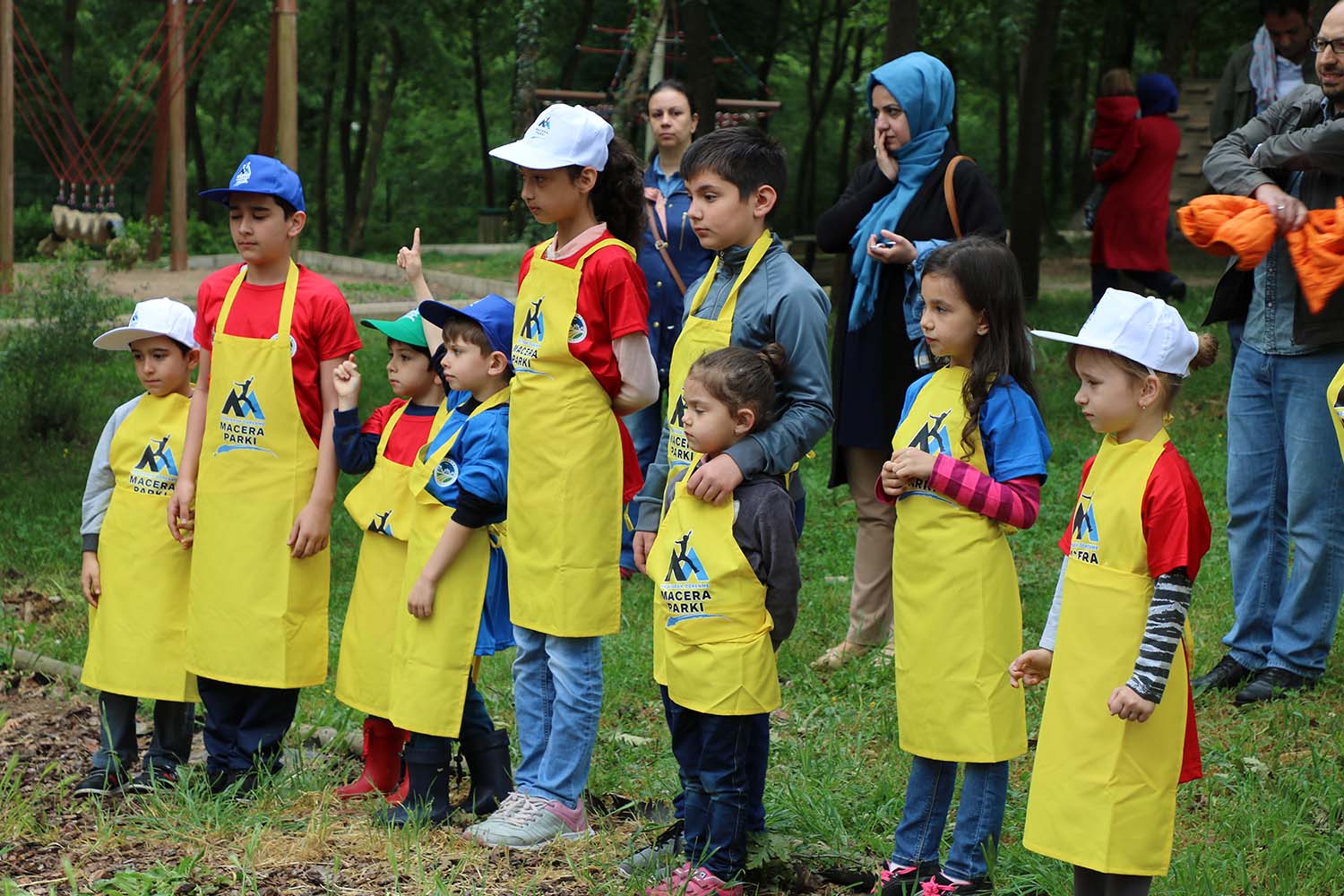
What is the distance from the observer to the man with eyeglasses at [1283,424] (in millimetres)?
4809

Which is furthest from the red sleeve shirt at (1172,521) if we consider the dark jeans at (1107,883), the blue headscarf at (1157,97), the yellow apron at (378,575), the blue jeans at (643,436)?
the blue headscarf at (1157,97)

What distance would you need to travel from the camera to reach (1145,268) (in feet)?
35.0

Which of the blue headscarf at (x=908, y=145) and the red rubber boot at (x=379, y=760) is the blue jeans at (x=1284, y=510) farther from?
the red rubber boot at (x=379, y=760)

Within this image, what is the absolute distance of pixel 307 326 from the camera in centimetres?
452

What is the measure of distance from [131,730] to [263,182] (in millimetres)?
1853

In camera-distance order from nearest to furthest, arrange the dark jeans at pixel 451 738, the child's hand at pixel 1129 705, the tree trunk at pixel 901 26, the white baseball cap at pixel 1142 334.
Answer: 1. the child's hand at pixel 1129 705
2. the white baseball cap at pixel 1142 334
3. the dark jeans at pixel 451 738
4. the tree trunk at pixel 901 26

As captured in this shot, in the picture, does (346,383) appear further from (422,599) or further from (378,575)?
(422,599)

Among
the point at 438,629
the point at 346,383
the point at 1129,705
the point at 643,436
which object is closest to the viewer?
the point at 1129,705

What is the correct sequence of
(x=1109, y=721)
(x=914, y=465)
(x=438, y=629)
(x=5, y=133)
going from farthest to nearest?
(x=5, y=133) → (x=438, y=629) → (x=914, y=465) → (x=1109, y=721)

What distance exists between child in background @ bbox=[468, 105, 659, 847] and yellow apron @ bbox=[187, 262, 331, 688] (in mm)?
803

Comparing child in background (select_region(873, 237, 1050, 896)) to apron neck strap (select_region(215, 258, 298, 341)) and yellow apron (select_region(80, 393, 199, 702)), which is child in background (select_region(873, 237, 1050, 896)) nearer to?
apron neck strap (select_region(215, 258, 298, 341))

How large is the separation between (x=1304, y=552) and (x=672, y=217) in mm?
3066

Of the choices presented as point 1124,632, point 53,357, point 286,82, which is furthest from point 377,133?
point 1124,632

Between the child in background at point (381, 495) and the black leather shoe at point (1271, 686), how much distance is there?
9.70 ft
